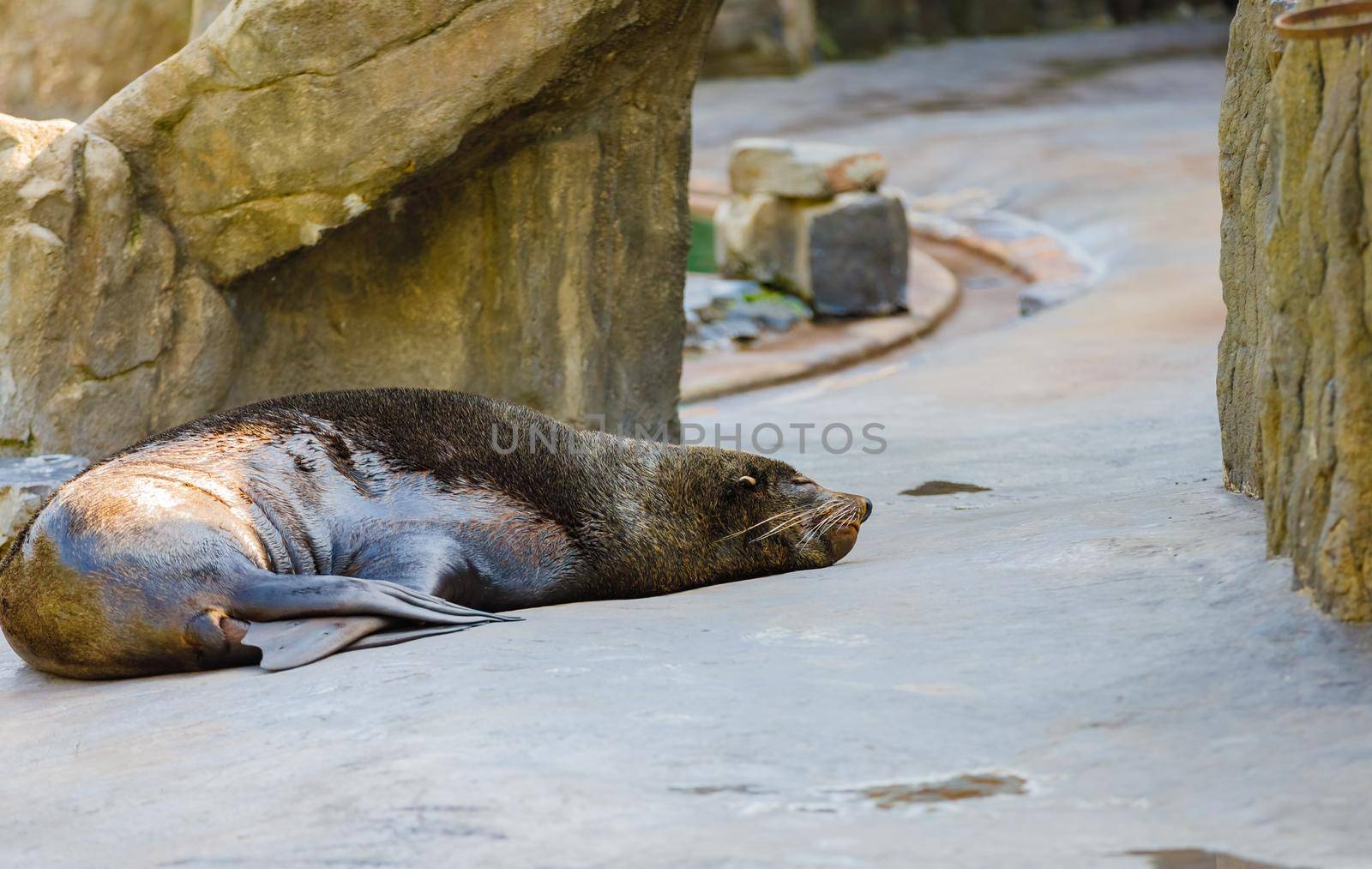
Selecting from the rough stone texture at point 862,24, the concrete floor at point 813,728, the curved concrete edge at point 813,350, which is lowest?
the curved concrete edge at point 813,350

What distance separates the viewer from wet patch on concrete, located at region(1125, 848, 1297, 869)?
6.48ft

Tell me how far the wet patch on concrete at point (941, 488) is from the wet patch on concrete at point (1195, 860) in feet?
10.3

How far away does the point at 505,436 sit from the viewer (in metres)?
4.12

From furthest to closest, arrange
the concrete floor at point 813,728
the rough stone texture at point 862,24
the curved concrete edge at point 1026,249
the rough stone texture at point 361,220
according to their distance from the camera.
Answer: the rough stone texture at point 862,24, the curved concrete edge at point 1026,249, the rough stone texture at point 361,220, the concrete floor at point 813,728

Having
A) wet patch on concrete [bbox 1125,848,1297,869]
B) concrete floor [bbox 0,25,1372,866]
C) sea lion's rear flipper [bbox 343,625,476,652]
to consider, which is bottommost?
sea lion's rear flipper [bbox 343,625,476,652]

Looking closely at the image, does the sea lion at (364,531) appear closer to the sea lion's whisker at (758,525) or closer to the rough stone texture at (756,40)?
the sea lion's whisker at (758,525)

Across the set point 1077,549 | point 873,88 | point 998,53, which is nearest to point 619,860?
point 1077,549

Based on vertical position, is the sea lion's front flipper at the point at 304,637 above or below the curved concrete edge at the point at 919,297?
above

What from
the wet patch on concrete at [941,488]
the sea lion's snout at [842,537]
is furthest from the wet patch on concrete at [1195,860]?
the wet patch on concrete at [941,488]

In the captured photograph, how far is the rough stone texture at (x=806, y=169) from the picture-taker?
412 inches

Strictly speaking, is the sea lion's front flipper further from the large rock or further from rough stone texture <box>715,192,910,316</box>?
rough stone texture <box>715,192,910,316</box>

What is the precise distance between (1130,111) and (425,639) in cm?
1493

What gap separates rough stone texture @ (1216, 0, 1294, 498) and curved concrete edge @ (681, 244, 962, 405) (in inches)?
179

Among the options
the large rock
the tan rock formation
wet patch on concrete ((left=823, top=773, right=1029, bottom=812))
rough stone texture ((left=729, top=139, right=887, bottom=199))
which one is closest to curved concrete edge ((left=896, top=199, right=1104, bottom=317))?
rough stone texture ((left=729, top=139, right=887, bottom=199))
